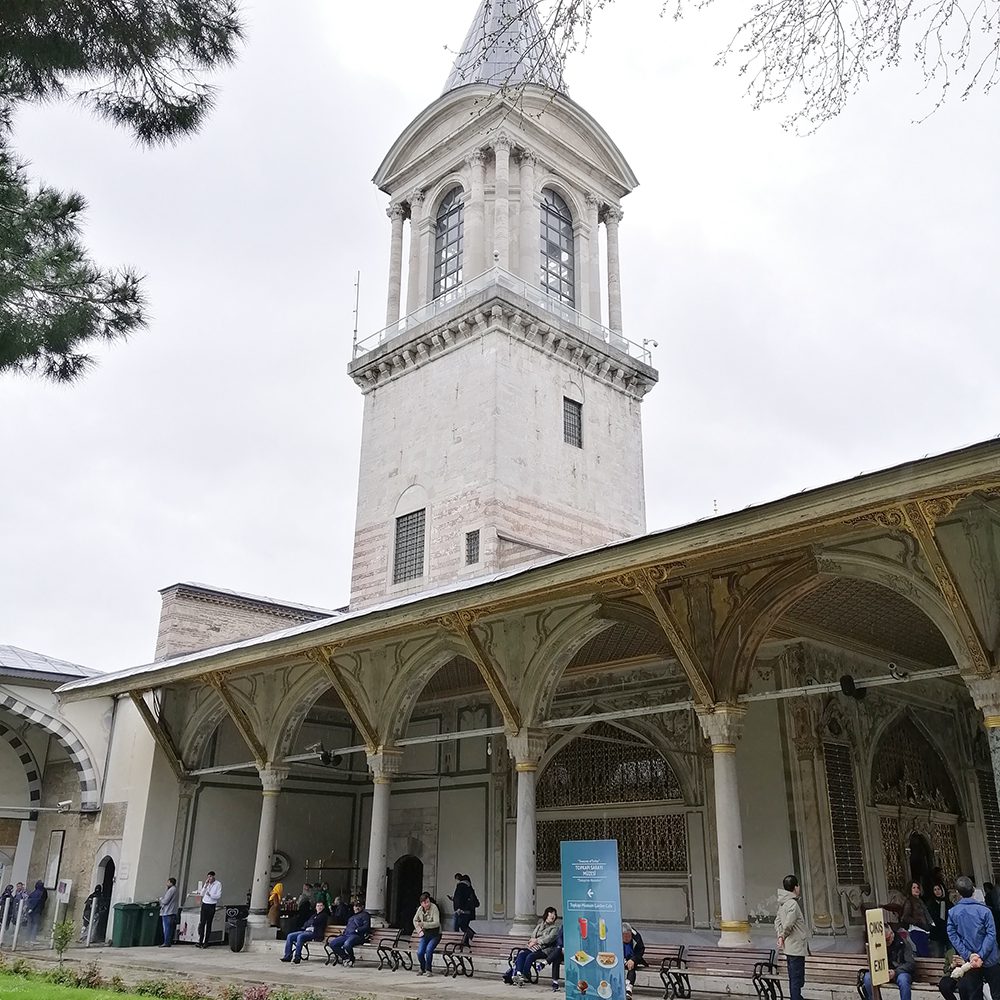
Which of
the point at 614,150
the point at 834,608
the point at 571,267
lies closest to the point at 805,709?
the point at 834,608

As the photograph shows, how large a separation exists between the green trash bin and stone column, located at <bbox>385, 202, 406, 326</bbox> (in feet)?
48.8

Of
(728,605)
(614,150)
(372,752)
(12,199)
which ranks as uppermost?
(614,150)

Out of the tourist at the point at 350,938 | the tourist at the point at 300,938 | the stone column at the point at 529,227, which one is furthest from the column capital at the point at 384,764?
the stone column at the point at 529,227

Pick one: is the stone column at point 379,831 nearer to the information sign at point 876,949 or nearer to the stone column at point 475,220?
the information sign at point 876,949

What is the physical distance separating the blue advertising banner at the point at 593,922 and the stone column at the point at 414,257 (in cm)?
1906

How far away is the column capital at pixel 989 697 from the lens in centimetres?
847

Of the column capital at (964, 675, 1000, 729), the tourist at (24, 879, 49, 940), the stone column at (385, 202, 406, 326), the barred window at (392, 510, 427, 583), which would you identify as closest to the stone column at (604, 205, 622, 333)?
the stone column at (385, 202, 406, 326)

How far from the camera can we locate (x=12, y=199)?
766 cm

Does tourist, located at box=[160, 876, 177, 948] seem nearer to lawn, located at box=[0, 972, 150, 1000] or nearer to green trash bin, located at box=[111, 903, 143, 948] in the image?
green trash bin, located at box=[111, 903, 143, 948]

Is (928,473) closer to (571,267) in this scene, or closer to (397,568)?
(397,568)

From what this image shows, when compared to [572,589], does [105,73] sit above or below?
above

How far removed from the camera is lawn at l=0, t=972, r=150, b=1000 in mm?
8664

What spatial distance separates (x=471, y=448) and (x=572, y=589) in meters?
11.2

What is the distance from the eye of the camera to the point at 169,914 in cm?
1562
